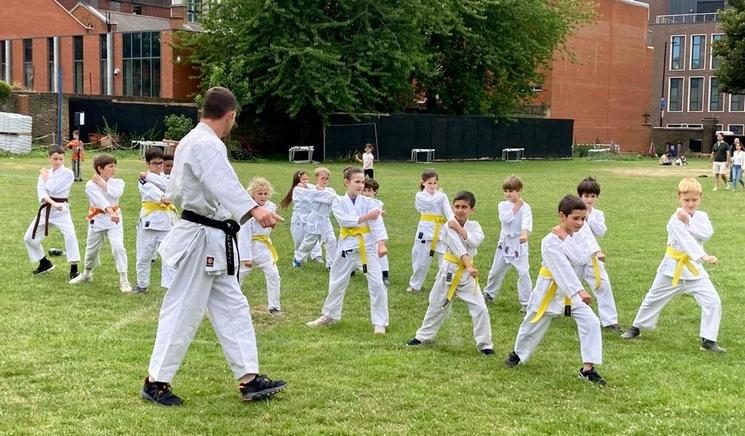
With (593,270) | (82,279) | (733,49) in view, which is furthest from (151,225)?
(733,49)

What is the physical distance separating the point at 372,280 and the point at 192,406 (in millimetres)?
3278

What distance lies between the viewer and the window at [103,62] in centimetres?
5312

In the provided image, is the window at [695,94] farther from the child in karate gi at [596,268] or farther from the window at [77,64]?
the child in karate gi at [596,268]

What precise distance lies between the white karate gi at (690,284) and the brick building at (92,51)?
4311 cm

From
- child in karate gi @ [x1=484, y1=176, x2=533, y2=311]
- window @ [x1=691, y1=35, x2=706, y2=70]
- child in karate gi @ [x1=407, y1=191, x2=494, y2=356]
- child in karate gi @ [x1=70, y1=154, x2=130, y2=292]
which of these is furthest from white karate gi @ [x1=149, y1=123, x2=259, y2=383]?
window @ [x1=691, y1=35, x2=706, y2=70]

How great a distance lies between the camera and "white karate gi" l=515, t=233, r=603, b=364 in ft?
23.2

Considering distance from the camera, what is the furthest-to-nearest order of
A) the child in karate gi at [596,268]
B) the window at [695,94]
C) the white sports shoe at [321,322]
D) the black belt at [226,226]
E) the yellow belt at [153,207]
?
the window at [695,94] → the yellow belt at [153,207] → the white sports shoe at [321,322] → the child in karate gi at [596,268] → the black belt at [226,226]

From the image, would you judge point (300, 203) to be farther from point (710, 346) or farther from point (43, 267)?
point (710, 346)

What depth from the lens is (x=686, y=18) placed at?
89.4 m

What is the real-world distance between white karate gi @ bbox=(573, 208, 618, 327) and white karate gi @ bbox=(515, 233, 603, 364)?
67 centimetres

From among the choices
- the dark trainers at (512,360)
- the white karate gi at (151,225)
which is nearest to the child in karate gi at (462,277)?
the dark trainers at (512,360)

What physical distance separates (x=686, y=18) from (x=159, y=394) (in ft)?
304

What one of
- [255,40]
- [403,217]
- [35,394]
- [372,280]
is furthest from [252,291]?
[255,40]

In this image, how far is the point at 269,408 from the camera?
6.15m
